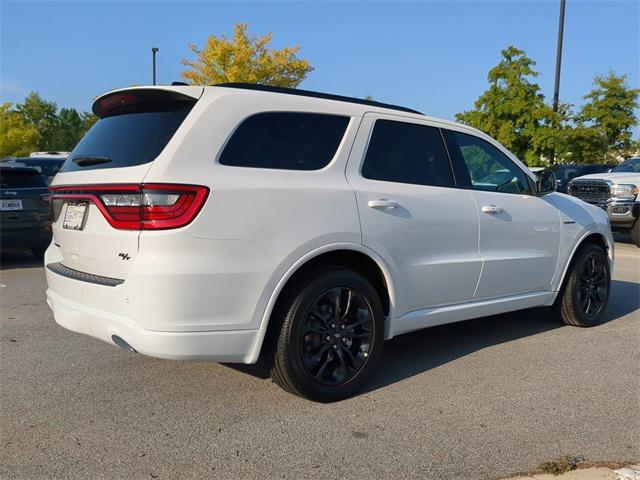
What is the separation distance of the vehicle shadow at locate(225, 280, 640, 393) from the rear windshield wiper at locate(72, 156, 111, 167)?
1.55m

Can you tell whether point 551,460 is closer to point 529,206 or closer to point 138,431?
point 138,431

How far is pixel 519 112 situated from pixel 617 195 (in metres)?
9.61

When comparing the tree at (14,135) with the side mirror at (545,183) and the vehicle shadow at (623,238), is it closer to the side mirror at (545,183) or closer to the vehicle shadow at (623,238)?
the vehicle shadow at (623,238)

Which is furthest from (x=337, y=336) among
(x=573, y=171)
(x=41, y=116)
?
(x=41, y=116)

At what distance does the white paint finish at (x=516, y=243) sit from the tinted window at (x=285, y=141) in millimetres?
1397

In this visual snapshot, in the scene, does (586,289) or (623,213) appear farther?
(623,213)

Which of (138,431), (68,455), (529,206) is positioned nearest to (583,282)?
(529,206)

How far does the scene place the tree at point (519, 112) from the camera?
20.9 metres

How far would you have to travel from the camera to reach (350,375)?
3.72m

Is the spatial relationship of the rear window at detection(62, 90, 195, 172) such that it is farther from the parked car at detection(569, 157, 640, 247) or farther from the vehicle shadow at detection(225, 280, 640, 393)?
the parked car at detection(569, 157, 640, 247)

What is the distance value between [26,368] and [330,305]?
7.49ft

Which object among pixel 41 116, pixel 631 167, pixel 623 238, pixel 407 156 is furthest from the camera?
pixel 41 116

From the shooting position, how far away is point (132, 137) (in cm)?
345

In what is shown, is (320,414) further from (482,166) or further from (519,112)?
(519,112)
